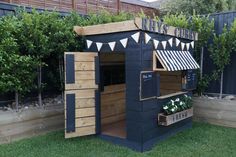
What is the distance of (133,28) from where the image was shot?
4.15m

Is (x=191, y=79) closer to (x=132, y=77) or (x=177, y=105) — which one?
(x=177, y=105)

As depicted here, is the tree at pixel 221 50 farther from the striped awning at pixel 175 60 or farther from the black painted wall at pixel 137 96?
the black painted wall at pixel 137 96

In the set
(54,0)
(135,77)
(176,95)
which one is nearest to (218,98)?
(176,95)

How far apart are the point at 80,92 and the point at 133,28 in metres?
1.40

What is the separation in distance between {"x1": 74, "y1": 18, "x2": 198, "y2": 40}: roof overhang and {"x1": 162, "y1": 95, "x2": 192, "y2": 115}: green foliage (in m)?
1.23

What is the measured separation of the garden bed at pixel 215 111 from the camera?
5629 mm

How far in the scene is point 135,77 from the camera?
427 centimetres

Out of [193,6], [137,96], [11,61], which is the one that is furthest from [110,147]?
[193,6]

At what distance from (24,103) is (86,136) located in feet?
4.37

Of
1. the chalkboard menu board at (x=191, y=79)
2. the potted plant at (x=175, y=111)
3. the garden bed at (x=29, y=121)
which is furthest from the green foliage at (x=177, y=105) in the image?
the garden bed at (x=29, y=121)

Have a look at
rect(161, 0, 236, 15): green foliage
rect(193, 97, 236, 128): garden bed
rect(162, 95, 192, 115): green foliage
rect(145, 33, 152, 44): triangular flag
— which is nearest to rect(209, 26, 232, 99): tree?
rect(193, 97, 236, 128): garden bed

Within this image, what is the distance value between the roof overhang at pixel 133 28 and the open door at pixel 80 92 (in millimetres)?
448

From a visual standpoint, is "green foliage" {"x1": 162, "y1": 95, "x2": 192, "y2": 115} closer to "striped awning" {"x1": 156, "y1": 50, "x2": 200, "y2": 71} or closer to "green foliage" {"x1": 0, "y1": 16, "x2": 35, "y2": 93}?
"striped awning" {"x1": 156, "y1": 50, "x2": 200, "y2": 71}

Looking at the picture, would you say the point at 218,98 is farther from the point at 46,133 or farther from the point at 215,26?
the point at 46,133
